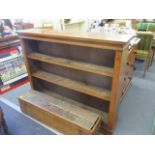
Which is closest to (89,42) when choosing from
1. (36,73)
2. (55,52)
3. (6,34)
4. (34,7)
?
(34,7)

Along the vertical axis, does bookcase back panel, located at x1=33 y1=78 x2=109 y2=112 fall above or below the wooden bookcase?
below

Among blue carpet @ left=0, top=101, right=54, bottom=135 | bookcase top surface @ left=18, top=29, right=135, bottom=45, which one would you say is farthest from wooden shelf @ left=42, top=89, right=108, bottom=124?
bookcase top surface @ left=18, top=29, right=135, bottom=45

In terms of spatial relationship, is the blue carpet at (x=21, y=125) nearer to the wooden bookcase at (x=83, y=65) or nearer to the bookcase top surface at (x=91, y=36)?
the wooden bookcase at (x=83, y=65)

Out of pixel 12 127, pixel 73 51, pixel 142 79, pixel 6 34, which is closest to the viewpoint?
pixel 73 51

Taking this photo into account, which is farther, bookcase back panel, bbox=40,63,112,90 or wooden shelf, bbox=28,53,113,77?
bookcase back panel, bbox=40,63,112,90

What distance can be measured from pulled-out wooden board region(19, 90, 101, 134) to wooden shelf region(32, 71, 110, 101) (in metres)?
0.25

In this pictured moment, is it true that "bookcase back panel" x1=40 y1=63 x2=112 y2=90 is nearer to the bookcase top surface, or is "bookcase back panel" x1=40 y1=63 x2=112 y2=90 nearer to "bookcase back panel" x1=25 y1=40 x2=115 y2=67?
"bookcase back panel" x1=25 y1=40 x2=115 y2=67

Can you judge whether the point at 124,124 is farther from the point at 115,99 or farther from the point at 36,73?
the point at 36,73

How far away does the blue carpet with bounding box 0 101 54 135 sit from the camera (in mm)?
1957

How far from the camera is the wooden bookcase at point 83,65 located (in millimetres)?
1491

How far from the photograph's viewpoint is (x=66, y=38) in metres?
1.62

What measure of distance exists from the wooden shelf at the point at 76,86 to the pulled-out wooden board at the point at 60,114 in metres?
0.25

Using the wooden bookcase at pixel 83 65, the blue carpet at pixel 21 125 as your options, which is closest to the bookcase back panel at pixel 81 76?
the wooden bookcase at pixel 83 65

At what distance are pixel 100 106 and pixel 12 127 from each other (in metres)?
1.24
